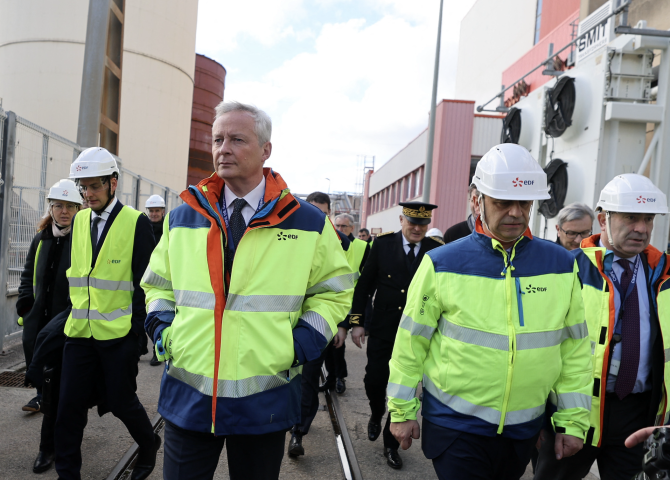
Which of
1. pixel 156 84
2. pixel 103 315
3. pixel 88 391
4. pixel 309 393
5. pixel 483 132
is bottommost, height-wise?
pixel 309 393

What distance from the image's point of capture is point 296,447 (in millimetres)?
4508

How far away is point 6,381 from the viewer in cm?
586

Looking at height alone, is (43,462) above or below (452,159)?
below

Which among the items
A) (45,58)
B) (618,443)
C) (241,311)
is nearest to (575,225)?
(618,443)

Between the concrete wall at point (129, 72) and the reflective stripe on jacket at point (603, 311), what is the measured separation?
836 inches

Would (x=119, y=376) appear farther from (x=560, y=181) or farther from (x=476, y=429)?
(x=560, y=181)

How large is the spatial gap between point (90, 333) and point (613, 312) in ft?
10.4

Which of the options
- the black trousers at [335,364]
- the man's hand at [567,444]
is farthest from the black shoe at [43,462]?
the man's hand at [567,444]

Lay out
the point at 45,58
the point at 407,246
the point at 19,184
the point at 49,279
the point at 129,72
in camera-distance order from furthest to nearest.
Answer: the point at 129,72, the point at 45,58, the point at 19,184, the point at 407,246, the point at 49,279

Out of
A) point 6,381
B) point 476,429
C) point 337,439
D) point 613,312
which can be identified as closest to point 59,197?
point 6,381

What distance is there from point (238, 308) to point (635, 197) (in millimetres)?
2192

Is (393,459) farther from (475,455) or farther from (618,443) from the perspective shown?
(475,455)

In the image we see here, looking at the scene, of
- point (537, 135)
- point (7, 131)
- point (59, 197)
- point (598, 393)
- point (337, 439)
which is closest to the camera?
point (598, 393)

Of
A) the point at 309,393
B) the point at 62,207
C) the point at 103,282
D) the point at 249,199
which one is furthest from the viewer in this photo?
the point at 309,393
